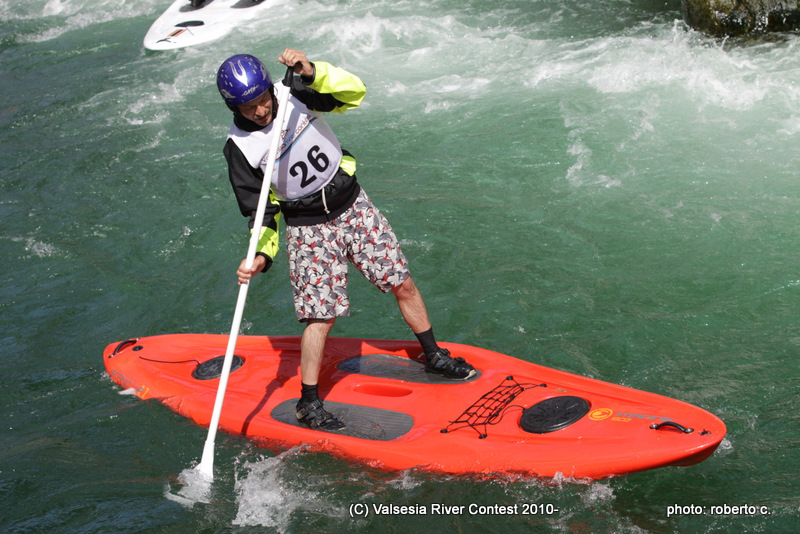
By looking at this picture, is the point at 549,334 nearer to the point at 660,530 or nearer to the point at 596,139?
the point at 660,530

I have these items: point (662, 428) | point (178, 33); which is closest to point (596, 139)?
point (662, 428)

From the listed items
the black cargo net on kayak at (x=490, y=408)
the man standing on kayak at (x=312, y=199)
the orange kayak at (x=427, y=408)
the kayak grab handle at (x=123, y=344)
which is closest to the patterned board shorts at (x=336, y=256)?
the man standing on kayak at (x=312, y=199)

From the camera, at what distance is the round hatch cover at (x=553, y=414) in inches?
136

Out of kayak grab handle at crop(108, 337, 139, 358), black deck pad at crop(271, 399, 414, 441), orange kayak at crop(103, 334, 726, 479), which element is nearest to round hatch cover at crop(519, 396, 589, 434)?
orange kayak at crop(103, 334, 726, 479)

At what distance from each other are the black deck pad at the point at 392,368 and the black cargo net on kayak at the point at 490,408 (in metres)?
0.19

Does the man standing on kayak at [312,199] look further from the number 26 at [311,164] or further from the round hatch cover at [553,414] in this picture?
the round hatch cover at [553,414]

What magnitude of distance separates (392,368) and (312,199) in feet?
3.91

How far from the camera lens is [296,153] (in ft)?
11.4

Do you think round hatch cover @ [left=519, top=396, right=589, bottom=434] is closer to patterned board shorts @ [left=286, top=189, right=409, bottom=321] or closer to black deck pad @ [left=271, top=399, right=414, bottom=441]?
black deck pad @ [left=271, top=399, right=414, bottom=441]

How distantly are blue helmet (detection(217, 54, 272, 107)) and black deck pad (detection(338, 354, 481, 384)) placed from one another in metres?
1.71

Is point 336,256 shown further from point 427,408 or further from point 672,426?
point 672,426

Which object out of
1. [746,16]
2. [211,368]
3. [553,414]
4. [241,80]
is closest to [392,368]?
[553,414]

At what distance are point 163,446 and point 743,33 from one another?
7.94 meters

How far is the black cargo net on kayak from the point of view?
11.9 ft
